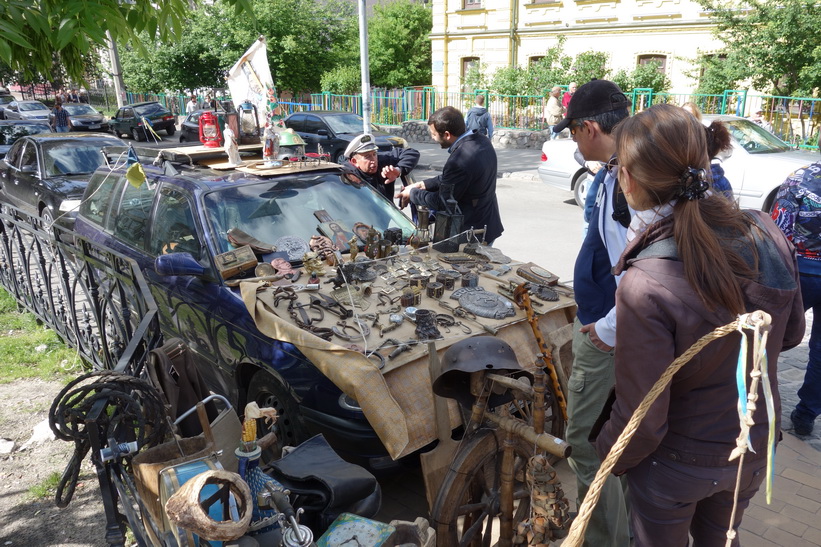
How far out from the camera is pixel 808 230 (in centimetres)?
388

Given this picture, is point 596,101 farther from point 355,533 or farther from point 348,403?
point 355,533

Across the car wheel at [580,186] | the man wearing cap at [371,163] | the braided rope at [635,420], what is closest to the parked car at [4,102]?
the car wheel at [580,186]

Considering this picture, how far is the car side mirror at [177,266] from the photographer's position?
12.7ft

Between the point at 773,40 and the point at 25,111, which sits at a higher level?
the point at 773,40

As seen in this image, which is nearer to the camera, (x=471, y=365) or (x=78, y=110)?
(x=471, y=365)

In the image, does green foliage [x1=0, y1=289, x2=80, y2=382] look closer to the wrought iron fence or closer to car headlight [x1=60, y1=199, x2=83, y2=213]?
the wrought iron fence

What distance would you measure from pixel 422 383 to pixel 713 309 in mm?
1710

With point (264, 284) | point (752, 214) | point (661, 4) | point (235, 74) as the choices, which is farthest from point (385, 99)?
point (752, 214)

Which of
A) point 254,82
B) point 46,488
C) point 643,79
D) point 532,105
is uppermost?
point 643,79

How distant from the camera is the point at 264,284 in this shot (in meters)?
3.72

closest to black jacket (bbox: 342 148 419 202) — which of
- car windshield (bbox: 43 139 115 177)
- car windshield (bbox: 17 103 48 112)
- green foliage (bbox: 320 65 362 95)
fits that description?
car windshield (bbox: 43 139 115 177)

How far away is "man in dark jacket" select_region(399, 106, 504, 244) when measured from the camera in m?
4.89

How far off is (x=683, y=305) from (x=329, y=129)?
51.1ft

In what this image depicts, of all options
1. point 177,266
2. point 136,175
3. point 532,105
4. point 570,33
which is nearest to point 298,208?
point 177,266
